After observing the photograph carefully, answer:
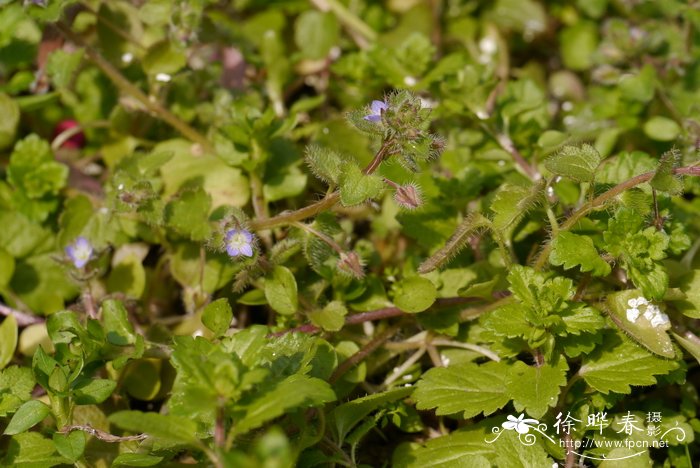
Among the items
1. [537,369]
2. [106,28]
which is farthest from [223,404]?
[106,28]

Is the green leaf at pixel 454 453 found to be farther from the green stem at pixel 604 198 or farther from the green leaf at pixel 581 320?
the green stem at pixel 604 198

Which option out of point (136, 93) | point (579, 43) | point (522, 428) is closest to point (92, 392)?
point (522, 428)

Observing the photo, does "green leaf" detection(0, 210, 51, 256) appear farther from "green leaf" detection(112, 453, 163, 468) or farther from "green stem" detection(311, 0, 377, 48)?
"green stem" detection(311, 0, 377, 48)

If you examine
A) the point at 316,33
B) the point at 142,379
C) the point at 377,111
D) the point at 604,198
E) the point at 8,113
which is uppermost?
the point at 377,111

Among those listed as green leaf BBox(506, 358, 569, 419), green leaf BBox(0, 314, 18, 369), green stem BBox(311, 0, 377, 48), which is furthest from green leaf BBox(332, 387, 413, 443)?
green stem BBox(311, 0, 377, 48)

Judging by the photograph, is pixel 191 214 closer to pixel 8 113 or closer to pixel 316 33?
pixel 8 113

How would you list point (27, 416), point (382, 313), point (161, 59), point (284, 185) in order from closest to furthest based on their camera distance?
point (27, 416), point (382, 313), point (284, 185), point (161, 59)
